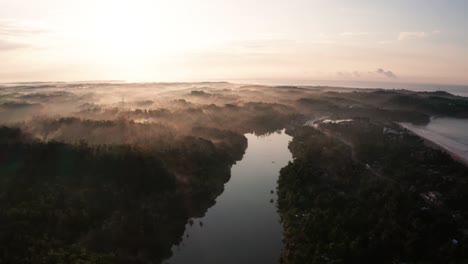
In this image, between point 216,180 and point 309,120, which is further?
point 309,120

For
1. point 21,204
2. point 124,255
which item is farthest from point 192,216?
point 21,204

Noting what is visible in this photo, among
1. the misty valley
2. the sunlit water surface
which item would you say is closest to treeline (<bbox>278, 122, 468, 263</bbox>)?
the misty valley

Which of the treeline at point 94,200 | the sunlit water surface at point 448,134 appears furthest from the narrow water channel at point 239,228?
the sunlit water surface at point 448,134

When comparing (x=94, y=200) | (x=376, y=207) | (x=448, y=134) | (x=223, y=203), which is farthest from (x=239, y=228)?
(x=448, y=134)

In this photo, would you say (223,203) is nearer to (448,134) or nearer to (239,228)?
(239,228)

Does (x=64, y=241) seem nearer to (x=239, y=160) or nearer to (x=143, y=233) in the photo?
(x=143, y=233)

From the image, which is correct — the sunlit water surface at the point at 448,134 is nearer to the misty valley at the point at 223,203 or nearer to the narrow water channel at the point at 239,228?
the misty valley at the point at 223,203
